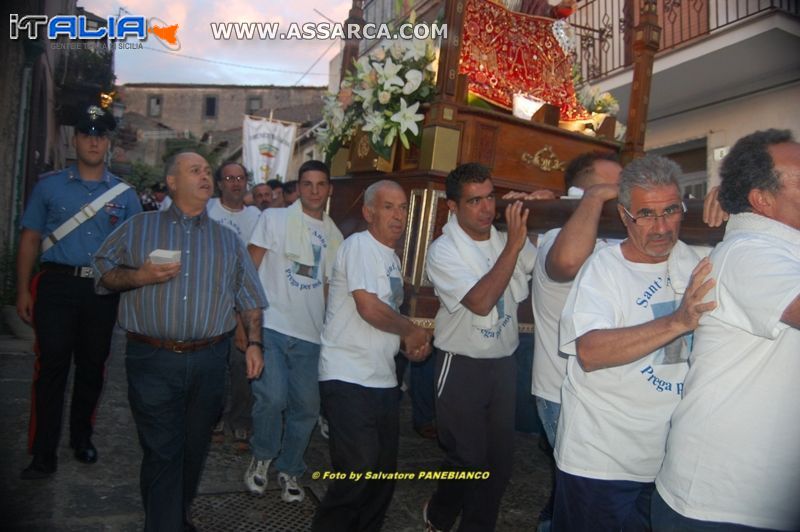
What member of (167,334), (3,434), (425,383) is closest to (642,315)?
(167,334)

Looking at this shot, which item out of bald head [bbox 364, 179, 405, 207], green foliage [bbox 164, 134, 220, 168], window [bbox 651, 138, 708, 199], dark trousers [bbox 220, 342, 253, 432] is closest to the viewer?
bald head [bbox 364, 179, 405, 207]

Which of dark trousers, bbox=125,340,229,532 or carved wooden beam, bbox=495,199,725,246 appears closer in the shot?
carved wooden beam, bbox=495,199,725,246

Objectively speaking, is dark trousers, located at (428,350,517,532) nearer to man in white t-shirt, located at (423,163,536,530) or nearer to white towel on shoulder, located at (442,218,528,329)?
man in white t-shirt, located at (423,163,536,530)

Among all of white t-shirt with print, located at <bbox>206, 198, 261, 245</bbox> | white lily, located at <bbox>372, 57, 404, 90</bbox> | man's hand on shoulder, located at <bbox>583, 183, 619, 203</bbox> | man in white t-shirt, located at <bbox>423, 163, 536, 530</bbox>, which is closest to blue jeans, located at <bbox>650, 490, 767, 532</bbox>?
man's hand on shoulder, located at <bbox>583, 183, 619, 203</bbox>

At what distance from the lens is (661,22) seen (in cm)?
956

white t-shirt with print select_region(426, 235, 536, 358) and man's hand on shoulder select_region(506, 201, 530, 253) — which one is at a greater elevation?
man's hand on shoulder select_region(506, 201, 530, 253)

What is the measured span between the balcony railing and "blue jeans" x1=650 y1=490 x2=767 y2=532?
17.5 feet

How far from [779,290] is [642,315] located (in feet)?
1.90

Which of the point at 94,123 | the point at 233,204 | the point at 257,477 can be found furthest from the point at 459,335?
the point at 233,204

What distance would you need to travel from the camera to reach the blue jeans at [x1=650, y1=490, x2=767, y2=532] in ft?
5.82

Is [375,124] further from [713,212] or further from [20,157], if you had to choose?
[20,157]

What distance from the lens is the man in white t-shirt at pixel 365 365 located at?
310 centimetres

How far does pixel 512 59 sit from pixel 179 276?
253 cm

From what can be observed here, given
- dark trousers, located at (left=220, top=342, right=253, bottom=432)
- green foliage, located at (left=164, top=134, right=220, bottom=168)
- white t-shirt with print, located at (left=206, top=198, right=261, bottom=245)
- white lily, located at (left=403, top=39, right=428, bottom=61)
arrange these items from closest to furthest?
white lily, located at (left=403, top=39, right=428, bottom=61) < dark trousers, located at (left=220, top=342, right=253, bottom=432) < white t-shirt with print, located at (left=206, top=198, right=261, bottom=245) < green foliage, located at (left=164, top=134, right=220, bottom=168)
